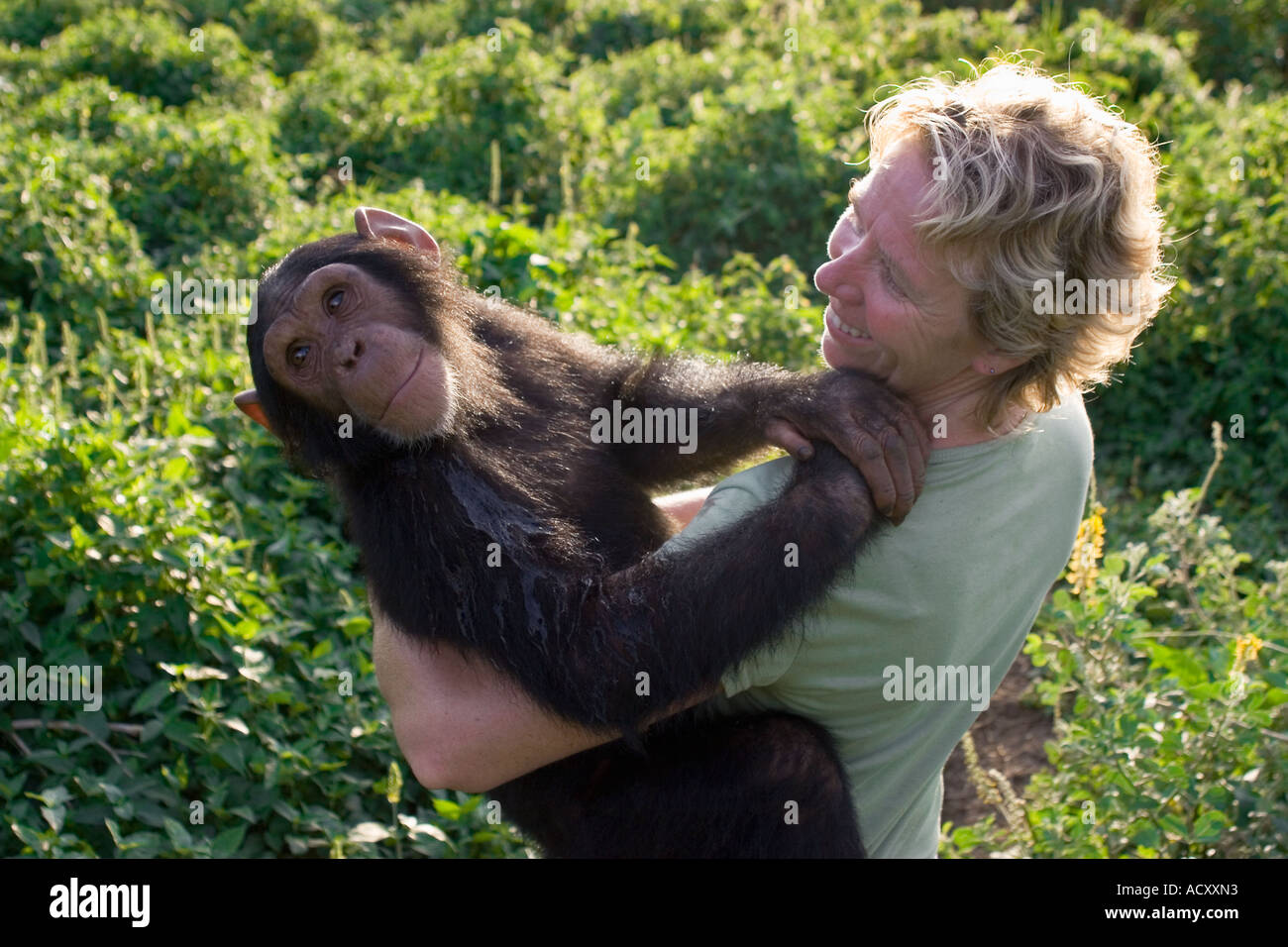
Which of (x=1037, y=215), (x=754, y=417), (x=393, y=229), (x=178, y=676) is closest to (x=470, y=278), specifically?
(x=393, y=229)

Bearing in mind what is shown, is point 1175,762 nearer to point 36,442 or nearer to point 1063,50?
point 36,442

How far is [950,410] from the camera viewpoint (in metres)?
2.73

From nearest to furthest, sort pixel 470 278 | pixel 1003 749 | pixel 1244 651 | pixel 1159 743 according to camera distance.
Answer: pixel 1244 651 < pixel 1159 743 < pixel 1003 749 < pixel 470 278

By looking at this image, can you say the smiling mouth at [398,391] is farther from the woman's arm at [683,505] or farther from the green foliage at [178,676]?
the green foliage at [178,676]

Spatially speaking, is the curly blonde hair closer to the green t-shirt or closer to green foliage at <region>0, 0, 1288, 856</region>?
the green t-shirt

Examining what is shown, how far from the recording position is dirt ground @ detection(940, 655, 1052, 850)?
4.92 meters

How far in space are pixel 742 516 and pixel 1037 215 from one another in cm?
88

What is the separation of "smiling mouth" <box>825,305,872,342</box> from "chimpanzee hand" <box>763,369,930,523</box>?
0.08 m

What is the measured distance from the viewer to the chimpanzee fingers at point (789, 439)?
110 inches

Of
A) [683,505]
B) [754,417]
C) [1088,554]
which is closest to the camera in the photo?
[754,417]

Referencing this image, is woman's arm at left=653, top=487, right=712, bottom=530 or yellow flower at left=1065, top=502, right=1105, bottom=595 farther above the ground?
woman's arm at left=653, top=487, right=712, bottom=530

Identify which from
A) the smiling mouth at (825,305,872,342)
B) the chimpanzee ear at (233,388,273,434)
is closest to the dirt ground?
the smiling mouth at (825,305,872,342)

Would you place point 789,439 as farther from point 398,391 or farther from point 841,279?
point 398,391

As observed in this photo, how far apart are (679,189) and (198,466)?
13.2ft
